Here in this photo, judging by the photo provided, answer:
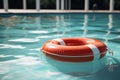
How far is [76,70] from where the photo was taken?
4.00m

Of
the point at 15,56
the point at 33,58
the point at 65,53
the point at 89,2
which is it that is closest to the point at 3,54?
the point at 15,56

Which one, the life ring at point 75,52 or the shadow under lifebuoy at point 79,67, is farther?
the life ring at point 75,52

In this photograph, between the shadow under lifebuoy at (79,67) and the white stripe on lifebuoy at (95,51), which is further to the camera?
the white stripe on lifebuoy at (95,51)

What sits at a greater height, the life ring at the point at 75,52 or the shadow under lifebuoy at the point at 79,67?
the life ring at the point at 75,52

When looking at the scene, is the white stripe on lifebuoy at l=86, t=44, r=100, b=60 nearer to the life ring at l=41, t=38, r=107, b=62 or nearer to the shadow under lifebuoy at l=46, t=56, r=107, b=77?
the life ring at l=41, t=38, r=107, b=62

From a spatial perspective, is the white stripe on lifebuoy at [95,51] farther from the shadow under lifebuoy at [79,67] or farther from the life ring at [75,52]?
the shadow under lifebuoy at [79,67]

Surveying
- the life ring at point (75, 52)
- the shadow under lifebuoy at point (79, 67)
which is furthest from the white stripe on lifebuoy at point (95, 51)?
the shadow under lifebuoy at point (79, 67)

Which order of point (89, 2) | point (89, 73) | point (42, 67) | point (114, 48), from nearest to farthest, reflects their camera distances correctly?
point (89, 73) < point (42, 67) < point (114, 48) < point (89, 2)

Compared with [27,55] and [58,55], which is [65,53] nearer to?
[58,55]

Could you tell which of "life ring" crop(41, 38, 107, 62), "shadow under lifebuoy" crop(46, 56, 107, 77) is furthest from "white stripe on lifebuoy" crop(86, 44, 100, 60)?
"shadow under lifebuoy" crop(46, 56, 107, 77)

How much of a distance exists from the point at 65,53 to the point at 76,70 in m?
0.33

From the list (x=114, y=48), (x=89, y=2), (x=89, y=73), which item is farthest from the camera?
(x=89, y=2)

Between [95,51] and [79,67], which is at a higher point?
[95,51]

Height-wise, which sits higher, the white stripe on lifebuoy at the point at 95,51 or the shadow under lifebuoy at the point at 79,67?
the white stripe on lifebuoy at the point at 95,51
